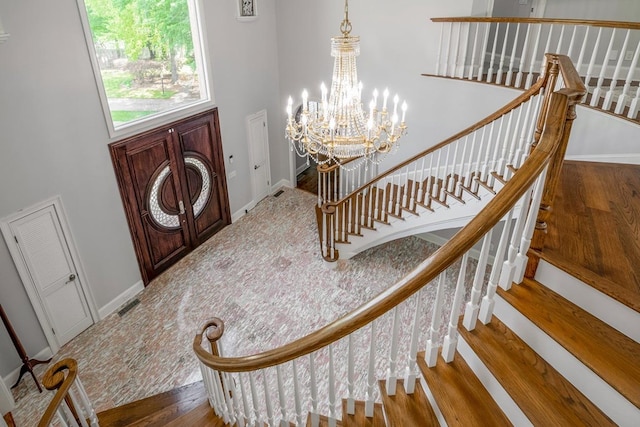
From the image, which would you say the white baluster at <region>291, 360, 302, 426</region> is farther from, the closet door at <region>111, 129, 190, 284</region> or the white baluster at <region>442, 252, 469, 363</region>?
the closet door at <region>111, 129, 190, 284</region>

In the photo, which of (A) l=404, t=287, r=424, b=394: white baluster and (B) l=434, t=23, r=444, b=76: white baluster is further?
(B) l=434, t=23, r=444, b=76: white baluster

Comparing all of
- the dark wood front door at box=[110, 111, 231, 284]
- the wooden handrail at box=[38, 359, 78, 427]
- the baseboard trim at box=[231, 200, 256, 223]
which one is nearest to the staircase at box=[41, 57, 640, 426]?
the wooden handrail at box=[38, 359, 78, 427]

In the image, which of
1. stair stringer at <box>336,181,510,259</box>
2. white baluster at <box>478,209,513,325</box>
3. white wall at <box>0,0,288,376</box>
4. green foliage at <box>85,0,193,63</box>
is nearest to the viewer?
white baluster at <box>478,209,513,325</box>

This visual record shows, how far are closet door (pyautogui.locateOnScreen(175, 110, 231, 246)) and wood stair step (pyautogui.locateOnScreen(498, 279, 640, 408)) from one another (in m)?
5.36

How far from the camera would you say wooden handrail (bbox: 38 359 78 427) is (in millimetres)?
→ 2026

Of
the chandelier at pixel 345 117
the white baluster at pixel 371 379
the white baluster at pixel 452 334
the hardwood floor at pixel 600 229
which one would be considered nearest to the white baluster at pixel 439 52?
the chandelier at pixel 345 117

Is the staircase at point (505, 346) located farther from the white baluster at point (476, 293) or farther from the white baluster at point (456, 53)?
the white baluster at point (456, 53)

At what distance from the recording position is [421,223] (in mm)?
5246

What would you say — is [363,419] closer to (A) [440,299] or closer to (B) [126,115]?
(A) [440,299]

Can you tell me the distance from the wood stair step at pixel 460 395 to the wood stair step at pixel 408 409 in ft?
0.50

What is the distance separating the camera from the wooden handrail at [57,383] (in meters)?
2.03

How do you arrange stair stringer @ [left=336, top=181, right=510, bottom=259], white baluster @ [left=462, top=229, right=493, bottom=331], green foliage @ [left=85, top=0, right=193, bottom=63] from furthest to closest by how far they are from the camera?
green foliage @ [left=85, top=0, right=193, bottom=63], stair stringer @ [left=336, top=181, right=510, bottom=259], white baluster @ [left=462, top=229, right=493, bottom=331]

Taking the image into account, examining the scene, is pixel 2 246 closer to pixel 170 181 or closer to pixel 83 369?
pixel 83 369

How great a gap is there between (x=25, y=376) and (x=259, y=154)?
5.11m
